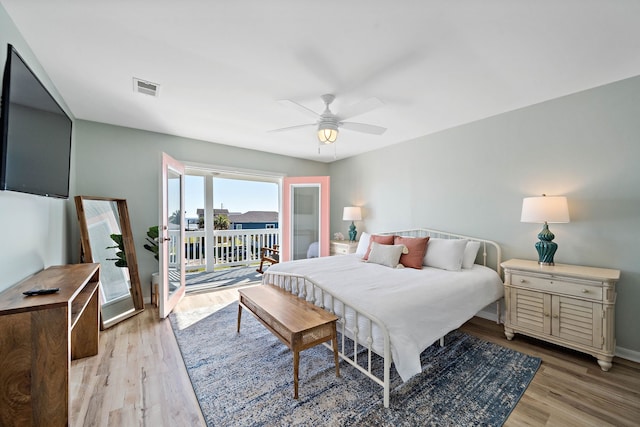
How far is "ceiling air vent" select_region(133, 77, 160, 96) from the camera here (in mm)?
2336

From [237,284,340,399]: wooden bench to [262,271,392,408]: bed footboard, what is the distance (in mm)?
95

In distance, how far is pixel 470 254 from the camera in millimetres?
3029

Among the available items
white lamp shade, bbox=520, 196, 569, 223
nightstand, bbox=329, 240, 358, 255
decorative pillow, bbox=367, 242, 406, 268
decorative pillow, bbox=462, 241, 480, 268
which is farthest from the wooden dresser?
nightstand, bbox=329, 240, 358, 255

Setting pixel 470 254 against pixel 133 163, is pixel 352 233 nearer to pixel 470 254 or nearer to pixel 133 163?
pixel 470 254

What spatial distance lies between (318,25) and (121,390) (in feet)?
9.40

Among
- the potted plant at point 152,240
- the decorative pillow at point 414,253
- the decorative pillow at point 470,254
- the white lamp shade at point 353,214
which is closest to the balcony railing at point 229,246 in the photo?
the potted plant at point 152,240

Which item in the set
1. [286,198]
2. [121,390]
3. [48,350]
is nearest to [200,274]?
[286,198]

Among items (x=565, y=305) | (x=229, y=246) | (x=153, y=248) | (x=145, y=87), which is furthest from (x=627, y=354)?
(x=229, y=246)

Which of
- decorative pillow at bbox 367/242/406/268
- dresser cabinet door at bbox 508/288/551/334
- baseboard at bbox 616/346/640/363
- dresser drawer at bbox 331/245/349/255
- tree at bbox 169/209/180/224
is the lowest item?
baseboard at bbox 616/346/640/363

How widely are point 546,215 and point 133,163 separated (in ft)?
16.0

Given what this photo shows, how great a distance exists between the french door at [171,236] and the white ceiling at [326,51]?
2.64 ft

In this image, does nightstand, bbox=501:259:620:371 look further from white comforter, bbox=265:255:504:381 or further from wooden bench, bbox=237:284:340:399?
wooden bench, bbox=237:284:340:399

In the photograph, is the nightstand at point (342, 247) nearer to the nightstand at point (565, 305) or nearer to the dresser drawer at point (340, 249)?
the dresser drawer at point (340, 249)

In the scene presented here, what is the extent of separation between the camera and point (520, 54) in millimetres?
1925
